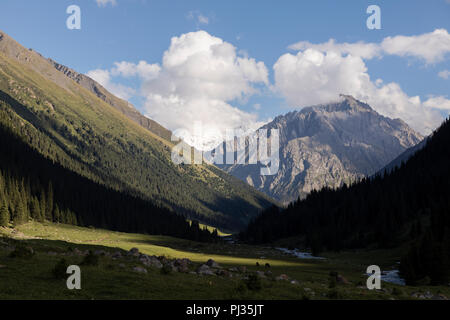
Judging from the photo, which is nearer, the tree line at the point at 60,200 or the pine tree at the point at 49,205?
the tree line at the point at 60,200

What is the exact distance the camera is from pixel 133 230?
561 ft

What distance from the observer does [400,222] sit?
419 ft

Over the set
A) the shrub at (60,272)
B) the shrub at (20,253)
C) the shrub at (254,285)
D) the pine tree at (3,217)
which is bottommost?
the shrub at (254,285)

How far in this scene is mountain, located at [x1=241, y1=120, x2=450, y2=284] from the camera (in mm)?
58656

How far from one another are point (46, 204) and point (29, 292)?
425 ft

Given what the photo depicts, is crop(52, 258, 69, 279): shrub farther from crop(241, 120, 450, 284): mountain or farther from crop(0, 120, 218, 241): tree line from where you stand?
crop(0, 120, 218, 241): tree line

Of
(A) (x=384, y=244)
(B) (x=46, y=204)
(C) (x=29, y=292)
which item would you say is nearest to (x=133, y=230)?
(B) (x=46, y=204)

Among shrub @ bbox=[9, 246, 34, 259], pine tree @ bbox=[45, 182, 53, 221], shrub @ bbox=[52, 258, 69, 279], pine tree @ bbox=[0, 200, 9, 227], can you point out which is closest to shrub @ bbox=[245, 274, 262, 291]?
shrub @ bbox=[52, 258, 69, 279]

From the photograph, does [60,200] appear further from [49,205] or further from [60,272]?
[60,272]

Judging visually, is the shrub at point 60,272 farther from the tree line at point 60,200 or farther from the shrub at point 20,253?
Answer: the tree line at point 60,200

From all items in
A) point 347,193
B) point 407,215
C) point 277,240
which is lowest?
point 277,240

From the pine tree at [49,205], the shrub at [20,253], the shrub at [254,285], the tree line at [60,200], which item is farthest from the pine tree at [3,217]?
the shrub at [254,285]

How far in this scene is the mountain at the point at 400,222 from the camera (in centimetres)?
5866
